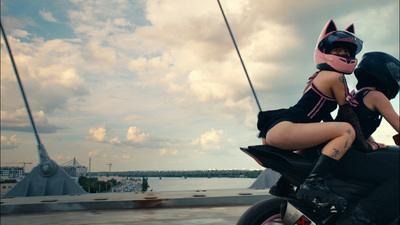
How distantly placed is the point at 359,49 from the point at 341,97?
40 centimetres

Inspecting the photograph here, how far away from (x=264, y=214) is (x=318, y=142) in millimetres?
564

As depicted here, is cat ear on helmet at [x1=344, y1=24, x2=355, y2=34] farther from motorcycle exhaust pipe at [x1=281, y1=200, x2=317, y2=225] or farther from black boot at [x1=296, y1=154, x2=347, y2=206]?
motorcycle exhaust pipe at [x1=281, y1=200, x2=317, y2=225]

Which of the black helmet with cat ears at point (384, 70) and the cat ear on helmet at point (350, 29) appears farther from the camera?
the cat ear on helmet at point (350, 29)

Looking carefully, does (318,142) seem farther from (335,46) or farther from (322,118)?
(335,46)

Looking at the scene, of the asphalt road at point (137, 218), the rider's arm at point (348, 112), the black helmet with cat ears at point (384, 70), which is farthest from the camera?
the asphalt road at point (137, 218)

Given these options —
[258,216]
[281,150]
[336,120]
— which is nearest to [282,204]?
[258,216]

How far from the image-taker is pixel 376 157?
2184mm

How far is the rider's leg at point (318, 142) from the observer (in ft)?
6.94

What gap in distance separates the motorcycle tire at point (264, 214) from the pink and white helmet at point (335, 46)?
90cm

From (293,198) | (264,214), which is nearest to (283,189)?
(293,198)

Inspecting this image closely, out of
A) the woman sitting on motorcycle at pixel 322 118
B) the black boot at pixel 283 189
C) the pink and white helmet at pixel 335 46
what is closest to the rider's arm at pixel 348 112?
the woman sitting on motorcycle at pixel 322 118

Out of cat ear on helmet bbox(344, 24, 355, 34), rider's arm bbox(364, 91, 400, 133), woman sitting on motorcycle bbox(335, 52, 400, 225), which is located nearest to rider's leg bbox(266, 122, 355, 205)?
woman sitting on motorcycle bbox(335, 52, 400, 225)

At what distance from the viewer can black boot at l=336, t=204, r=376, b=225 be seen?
2109 mm

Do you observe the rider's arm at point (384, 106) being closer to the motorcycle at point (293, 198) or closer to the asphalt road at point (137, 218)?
the motorcycle at point (293, 198)
